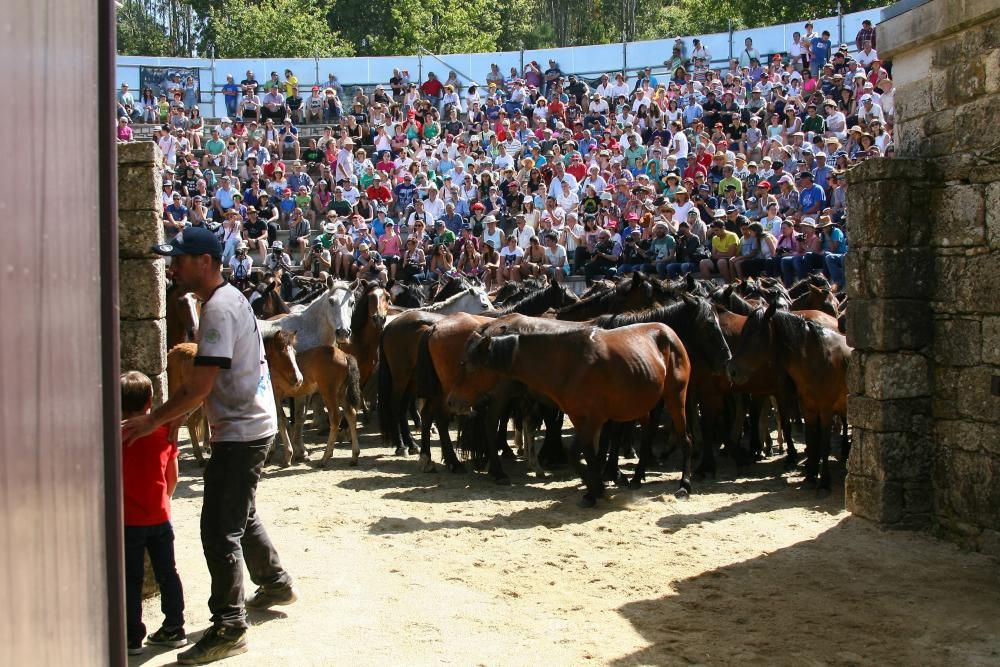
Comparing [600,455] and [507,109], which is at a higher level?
[507,109]

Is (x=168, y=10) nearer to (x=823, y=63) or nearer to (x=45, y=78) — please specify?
(x=823, y=63)

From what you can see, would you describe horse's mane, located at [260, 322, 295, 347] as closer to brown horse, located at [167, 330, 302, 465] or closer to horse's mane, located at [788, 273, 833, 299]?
brown horse, located at [167, 330, 302, 465]

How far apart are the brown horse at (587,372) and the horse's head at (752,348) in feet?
2.80

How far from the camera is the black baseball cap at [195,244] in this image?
194 inches

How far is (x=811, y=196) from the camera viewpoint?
15.7m

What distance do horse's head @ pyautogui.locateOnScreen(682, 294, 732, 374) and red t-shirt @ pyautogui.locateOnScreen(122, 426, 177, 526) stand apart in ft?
20.7

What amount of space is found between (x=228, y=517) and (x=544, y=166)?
16805mm

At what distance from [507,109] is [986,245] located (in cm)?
2091

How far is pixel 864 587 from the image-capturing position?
636cm

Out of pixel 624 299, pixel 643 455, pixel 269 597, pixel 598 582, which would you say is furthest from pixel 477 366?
pixel 269 597

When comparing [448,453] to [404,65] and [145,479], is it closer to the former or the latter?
[145,479]

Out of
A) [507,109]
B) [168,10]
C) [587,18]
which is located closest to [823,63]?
[507,109]

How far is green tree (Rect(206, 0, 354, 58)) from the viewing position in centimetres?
4819

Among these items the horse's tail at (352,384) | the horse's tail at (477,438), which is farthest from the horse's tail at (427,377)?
the horse's tail at (352,384)
